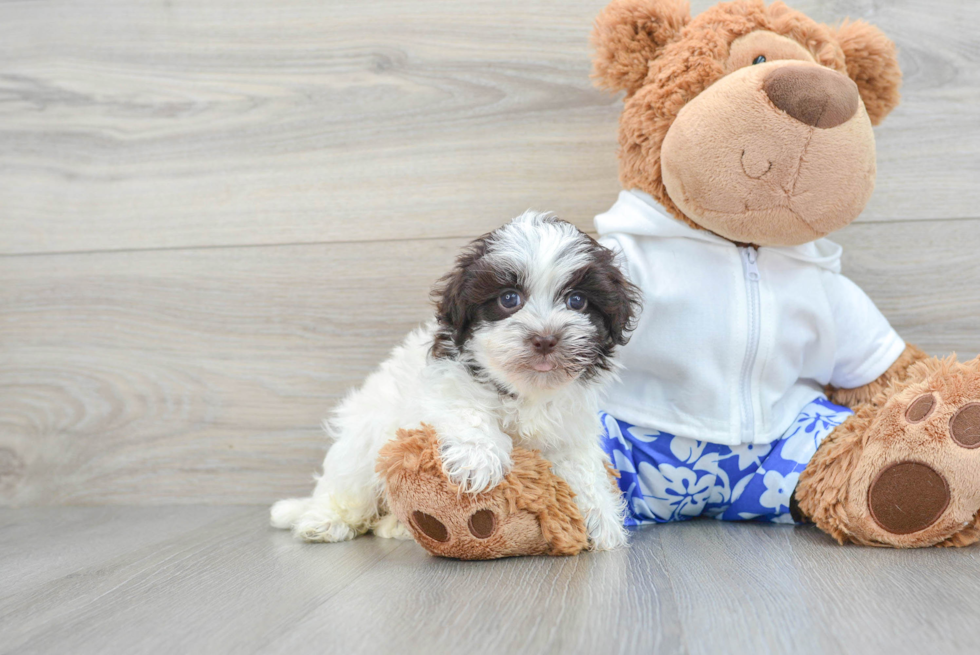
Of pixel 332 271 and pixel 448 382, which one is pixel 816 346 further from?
pixel 332 271

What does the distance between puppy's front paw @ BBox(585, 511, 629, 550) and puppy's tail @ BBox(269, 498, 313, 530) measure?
0.52 metres

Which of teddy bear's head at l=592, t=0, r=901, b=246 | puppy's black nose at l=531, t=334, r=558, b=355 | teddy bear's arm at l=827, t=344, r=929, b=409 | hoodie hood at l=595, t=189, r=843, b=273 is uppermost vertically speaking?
teddy bear's head at l=592, t=0, r=901, b=246

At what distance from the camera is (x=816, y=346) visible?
132 centimetres

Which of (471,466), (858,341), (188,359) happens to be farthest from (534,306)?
(188,359)

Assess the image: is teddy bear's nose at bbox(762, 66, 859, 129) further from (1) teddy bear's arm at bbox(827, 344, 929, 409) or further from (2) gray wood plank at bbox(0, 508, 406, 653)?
(2) gray wood plank at bbox(0, 508, 406, 653)

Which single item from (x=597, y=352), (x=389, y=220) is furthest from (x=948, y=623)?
(x=389, y=220)

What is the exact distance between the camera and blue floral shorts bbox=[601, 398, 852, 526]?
126 cm

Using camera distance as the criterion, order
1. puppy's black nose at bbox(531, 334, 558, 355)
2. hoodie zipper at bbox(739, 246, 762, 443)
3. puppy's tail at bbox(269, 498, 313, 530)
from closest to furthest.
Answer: puppy's black nose at bbox(531, 334, 558, 355) < hoodie zipper at bbox(739, 246, 762, 443) < puppy's tail at bbox(269, 498, 313, 530)

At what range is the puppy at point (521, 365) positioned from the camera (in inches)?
40.0

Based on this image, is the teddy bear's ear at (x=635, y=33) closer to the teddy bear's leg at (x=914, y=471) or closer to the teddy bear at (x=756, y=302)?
the teddy bear at (x=756, y=302)

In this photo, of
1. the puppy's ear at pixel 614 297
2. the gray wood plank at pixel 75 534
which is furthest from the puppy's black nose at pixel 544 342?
the gray wood plank at pixel 75 534

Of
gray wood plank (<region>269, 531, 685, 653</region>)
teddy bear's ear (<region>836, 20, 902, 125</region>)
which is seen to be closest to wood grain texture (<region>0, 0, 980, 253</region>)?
teddy bear's ear (<region>836, 20, 902, 125</region>)

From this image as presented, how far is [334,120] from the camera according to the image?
161 cm

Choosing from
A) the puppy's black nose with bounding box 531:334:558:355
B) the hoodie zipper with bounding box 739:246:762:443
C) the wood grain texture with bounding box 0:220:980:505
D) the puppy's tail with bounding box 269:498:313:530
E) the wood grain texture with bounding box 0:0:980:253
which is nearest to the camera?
the puppy's black nose with bounding box 531:334:558:355
